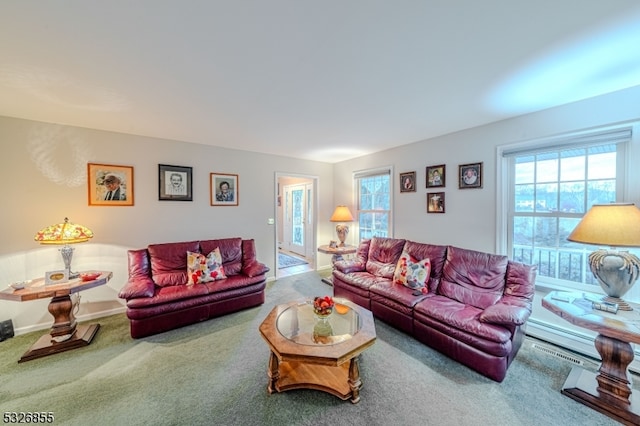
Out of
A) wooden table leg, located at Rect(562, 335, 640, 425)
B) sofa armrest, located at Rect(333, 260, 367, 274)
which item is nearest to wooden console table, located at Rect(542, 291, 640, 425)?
wooden table leg, located at Rect(562, 335, 640, 425)

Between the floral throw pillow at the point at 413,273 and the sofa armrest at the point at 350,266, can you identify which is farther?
the sofa armrest at the point at 350,266

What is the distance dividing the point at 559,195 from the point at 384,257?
2102 mm

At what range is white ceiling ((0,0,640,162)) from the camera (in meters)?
1.29

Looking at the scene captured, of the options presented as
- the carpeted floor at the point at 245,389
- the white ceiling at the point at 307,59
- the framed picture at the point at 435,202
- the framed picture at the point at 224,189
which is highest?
the white ceiling at the point at 307,59

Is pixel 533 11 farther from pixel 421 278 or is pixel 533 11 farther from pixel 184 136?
pixel 184 136

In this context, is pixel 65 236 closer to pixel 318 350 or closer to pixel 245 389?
pixel 245 389

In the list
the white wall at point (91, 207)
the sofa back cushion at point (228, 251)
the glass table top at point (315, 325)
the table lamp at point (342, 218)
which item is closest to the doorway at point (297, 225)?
the table lamp at point (342, 218)

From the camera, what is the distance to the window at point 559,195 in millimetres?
2303

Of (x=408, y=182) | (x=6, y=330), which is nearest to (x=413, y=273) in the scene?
(x=408, y=182)

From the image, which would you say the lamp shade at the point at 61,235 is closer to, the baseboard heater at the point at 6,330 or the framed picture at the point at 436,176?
the baseboard heater at the point at 6,330

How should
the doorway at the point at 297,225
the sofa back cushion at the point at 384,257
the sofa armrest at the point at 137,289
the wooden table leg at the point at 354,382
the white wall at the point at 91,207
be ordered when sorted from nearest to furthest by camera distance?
the wooden table leg at the point at 354,382 → the sofa armrest at the point at 137,289 → the white wall at the point at 91,207 → the sofa back cushion at the point at 384,257 → the doorway at the point at 297,225

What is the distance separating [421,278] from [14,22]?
382 cm

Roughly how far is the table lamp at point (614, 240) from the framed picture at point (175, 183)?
14.9 ft

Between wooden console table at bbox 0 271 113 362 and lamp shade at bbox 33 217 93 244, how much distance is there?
0.46 meters
